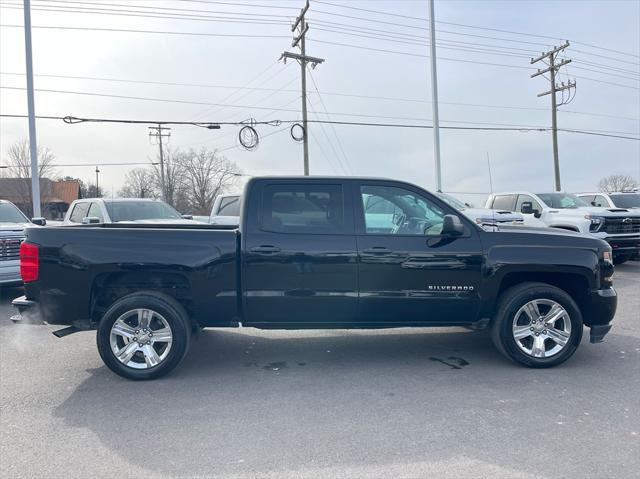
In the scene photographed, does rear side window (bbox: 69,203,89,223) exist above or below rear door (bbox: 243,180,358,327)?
above

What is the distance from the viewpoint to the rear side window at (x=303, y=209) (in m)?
5.03

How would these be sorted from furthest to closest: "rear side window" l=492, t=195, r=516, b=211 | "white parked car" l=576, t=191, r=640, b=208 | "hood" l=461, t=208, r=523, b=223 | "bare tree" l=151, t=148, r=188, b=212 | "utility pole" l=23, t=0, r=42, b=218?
1. "bare tree" l=151, t=148, r=188, b=212
2. "utility pole" l=23, t=0, r=42, b=218
3. "white parked car" l=576, t=191, r=640, b=208
4. "rear side window" l=492, t=195, r=516, b=211
5. "hood" l=461, t=208, r=523, b=223

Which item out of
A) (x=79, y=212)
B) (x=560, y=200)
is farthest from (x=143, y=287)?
(x=560, y=200)

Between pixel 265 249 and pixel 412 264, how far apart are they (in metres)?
1.44

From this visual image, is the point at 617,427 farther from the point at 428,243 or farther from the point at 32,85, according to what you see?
the point at 32,85

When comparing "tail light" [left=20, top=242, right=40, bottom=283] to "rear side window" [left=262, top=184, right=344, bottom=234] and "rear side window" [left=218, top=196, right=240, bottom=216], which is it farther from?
"rear side window" [left=218, top=196, right=240, bottom=216]

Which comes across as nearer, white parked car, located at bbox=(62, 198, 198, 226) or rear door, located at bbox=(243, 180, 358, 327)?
rear door, located at bbox=(243, 180, 358, 327)

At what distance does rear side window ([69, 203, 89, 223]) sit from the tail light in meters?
6.82

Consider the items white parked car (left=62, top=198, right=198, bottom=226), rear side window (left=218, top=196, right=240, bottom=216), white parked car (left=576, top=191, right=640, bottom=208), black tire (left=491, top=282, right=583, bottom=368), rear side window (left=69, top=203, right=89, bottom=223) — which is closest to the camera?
black tire (left=491, top=282, right=583, bottom=368)

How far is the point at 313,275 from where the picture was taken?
195 inches

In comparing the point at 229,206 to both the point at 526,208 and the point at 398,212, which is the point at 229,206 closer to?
the point at 526,208

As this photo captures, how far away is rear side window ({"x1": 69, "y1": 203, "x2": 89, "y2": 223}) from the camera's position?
11.4 m

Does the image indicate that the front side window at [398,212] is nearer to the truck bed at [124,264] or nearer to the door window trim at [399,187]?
the door window trim at [399,187]

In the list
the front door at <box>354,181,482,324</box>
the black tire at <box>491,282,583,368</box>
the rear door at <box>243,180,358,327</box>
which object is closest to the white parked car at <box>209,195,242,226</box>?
the rear door at <box>243,180,358,327</box>
